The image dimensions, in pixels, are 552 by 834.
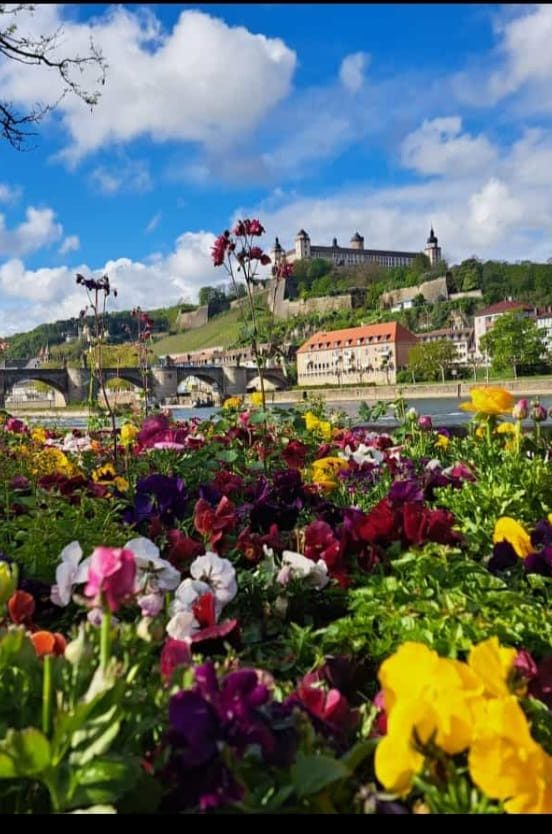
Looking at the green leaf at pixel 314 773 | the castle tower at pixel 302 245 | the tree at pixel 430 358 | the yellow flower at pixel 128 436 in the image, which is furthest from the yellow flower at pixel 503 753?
the castle tower at pixel 302 245

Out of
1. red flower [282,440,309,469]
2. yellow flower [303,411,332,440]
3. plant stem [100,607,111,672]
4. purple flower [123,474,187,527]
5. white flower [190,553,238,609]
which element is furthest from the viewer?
yellow flower [303,411,332,440]

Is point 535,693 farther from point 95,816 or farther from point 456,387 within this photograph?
point 456,387

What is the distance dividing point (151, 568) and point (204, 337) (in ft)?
Answer: 424

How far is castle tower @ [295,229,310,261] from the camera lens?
132 meters

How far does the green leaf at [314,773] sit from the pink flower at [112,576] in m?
0.29

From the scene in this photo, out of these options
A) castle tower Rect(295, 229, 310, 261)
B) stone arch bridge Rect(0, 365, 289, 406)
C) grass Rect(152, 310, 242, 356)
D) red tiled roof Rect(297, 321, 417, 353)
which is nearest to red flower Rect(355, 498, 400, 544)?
stone arch bridge Rect(0, 365, 289, 406)

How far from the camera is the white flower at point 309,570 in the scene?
1678mm

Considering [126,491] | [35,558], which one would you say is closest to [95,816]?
[35,558]

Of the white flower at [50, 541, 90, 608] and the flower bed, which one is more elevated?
the white flower at [50, 541, 90, 608]

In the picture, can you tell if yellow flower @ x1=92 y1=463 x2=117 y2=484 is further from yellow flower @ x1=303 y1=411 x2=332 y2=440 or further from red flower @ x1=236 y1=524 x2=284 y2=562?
yellow flower @ x1=303 y1=411 x2=332 y2=440

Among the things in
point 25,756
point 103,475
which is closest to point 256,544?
point 25,756

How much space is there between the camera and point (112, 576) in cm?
90

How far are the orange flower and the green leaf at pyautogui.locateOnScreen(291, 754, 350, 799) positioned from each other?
1.57ft

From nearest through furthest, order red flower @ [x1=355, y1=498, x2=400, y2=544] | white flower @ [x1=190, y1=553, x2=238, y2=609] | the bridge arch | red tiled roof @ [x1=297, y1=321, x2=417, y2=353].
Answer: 1. white flower @ [x1=190, y1=553, x2=238, y2=609]
2. red flower @ [x1=355, y1=498, x2=400, y2=544]
3. the bridge arch
4. red tiled roof @ [x1=297, y1=321, x2=417, y2=353]
